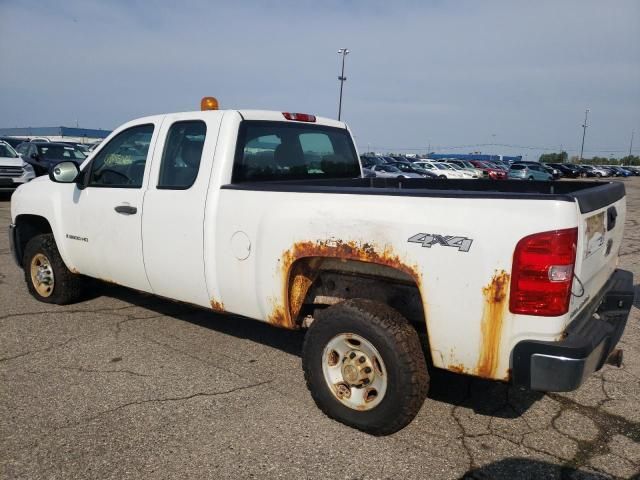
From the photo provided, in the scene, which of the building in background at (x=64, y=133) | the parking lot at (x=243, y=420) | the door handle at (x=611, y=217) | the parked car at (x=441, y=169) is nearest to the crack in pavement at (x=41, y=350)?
the parking lot at (x=243, y=420)

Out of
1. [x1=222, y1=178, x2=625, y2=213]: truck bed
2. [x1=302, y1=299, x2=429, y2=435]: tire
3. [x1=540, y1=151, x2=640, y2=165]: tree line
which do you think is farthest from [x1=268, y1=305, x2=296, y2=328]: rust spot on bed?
[x1=540, y1=151, x2=640, y2=165]: tree line

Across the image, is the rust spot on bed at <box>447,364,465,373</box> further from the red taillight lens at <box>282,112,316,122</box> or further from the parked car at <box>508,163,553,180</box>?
the parked car at <box>508,163,553,180</box>

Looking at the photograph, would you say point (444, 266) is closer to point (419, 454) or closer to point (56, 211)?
point (419, 454)

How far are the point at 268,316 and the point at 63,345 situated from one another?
197 cm

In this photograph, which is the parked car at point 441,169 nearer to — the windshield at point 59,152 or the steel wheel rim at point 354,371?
the windshield at point 59,152

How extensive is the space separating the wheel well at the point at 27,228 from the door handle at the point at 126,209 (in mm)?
1503

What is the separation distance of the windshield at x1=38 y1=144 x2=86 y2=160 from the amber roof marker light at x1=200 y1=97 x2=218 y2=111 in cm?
1411

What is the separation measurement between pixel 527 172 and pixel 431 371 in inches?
1352

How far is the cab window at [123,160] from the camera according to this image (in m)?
4.22

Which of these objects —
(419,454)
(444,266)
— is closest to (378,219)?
(444,266)

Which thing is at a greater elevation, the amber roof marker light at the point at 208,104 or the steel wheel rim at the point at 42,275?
the amber roof marker light at the point at 208,104

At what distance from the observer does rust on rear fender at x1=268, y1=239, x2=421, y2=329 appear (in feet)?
9.11

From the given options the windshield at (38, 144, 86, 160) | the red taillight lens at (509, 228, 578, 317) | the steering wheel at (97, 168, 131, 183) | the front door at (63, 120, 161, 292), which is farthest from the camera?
the windshield at (38, 144, 86, 160)

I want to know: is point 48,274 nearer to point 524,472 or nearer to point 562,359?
point 524,472
